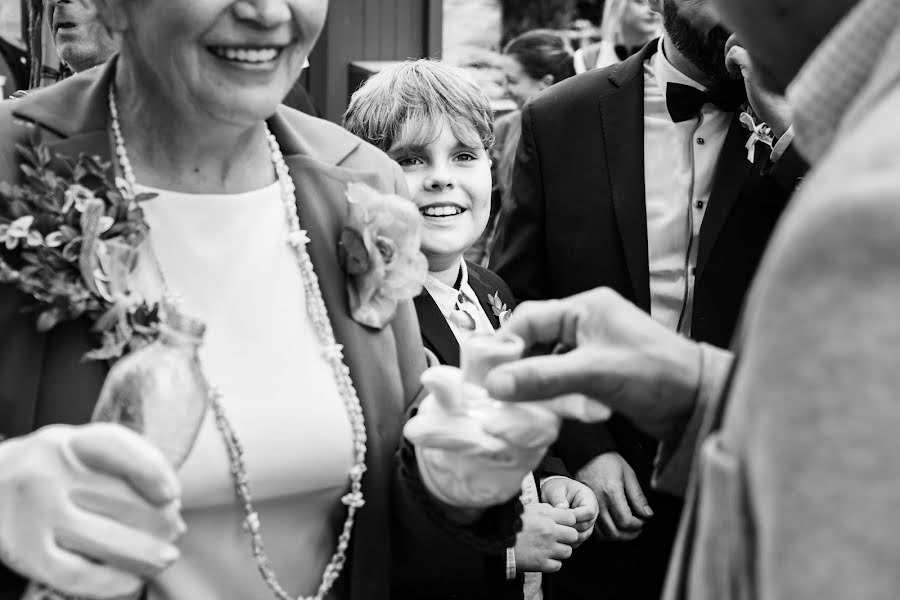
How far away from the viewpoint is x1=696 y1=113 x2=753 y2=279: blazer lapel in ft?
9.95

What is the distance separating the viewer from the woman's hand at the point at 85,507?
1.36 meters

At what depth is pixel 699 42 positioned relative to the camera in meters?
3.14

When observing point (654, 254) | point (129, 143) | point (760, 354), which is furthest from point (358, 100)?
point (760, 354)

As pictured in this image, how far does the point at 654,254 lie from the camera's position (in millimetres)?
3127

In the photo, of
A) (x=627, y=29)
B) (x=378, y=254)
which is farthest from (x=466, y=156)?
(x=627, y=29)

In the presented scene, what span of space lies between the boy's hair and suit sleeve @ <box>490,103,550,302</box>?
26cm

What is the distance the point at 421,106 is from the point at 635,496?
113 cm

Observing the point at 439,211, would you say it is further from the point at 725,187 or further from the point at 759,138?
the point at 759,138

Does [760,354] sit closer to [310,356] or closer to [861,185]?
[861,185]

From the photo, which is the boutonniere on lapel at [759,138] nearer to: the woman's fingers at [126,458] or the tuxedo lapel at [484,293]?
the tuxedo lapel at [484,293]

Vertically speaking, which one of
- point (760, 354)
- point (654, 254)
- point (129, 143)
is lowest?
point (654, 254)

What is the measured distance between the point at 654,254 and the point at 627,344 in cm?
159

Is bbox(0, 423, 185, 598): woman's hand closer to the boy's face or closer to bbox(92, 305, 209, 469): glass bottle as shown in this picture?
bbox(92, 305, 209, 469): glass bottle

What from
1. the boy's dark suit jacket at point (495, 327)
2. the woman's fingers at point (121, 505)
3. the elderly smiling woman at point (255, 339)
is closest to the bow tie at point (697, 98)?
the boy's dark suit jacket at point (495, 327)
